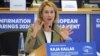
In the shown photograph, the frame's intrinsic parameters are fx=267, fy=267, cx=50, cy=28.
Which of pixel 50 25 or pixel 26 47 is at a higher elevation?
pixel 50 25

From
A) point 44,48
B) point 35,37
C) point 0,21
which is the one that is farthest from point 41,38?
point 0,21

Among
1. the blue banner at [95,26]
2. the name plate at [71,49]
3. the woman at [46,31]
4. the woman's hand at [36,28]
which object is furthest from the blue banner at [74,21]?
the name plate at [71,49]

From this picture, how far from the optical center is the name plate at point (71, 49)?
1976 millimetres

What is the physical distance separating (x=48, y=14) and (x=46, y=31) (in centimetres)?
17

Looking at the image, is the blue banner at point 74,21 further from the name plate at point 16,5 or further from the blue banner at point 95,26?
the name plate at point 16,5

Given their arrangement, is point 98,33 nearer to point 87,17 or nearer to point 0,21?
point 87,17

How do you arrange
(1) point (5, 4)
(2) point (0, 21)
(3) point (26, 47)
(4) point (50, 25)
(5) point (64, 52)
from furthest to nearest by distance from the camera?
(1) point (5, 4), (2) point (0, 21), (4) point (50, 25), (3) point (26, 47), (5) point (64, 52)

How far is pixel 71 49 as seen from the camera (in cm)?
199

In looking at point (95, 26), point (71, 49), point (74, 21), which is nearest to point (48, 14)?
point (71, 49)

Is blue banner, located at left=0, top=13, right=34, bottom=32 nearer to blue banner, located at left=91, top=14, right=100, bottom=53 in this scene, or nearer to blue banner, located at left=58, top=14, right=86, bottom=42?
blue banner, located at left=58, top=14, right=86, bottom=42

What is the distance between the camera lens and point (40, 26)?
2.64 meters

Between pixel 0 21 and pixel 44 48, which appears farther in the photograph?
pixel 0 21

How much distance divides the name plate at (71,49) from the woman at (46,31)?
1.91ft

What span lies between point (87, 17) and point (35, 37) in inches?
89.9
